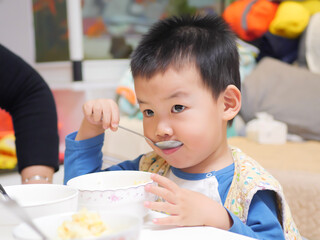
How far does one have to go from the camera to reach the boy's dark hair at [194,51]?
0.85 metres

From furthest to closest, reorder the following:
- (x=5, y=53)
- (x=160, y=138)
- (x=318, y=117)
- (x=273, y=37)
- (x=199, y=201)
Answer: (x=273, y=37) < (x=318, y=117) < (x=5, y=53) < (x=160, y=138) < (x=199, y=201)

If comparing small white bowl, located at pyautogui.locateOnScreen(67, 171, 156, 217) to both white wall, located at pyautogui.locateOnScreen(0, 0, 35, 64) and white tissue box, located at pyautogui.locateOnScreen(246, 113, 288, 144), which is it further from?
white wall, located at pyautogui.locateOnScreen(0, 0, 35, 64)

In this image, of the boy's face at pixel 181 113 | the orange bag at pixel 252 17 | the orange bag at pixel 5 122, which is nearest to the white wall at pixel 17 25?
the orange bag at pixel 5 122

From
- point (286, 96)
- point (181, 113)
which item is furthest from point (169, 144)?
point (286, 96)

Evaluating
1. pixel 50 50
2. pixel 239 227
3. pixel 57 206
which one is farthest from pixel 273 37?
pixel 57 206

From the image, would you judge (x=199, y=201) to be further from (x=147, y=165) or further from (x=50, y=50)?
(x=50, y=50)

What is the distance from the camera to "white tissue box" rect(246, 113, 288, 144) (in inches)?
78.5

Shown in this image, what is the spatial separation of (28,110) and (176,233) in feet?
2.53

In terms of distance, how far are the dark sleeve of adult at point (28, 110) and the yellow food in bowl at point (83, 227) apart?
717mm

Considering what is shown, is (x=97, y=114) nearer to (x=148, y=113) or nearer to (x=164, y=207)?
(x=148, y=113)

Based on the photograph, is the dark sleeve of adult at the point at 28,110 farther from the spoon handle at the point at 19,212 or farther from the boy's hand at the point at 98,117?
the spoon handle at the point at 19,212

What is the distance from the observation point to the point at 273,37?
8.21 ft

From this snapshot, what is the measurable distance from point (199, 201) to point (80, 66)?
1991 millimetres

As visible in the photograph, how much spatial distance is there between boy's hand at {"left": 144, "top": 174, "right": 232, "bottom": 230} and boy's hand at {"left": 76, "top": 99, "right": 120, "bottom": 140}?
0.30m
